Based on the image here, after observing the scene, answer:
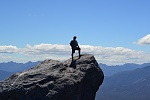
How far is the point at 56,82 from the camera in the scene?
32.7 meters

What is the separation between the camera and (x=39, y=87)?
104ft

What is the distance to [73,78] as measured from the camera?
111 feet

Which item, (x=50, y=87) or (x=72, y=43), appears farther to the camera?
(x=72, y=43)

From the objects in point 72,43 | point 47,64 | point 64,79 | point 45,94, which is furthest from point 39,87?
point 72,43

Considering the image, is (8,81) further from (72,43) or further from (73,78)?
(72,43)

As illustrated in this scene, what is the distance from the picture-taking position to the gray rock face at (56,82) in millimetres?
31594

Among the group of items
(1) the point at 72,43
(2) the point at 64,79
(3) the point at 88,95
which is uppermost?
(1) the point at 72,43

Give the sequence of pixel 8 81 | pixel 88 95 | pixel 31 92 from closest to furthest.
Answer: pixel 31 92 → pixel 8 81 → pixel 88 95

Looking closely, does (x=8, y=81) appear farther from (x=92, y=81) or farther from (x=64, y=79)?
(x=92, y=81)

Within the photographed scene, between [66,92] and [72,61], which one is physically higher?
[72,61]

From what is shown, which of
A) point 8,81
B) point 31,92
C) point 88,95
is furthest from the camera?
point 88,95

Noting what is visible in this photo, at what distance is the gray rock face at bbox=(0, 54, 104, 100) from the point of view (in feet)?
104

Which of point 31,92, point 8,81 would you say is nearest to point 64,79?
point 31,92

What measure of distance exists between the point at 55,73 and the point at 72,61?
4.42m
